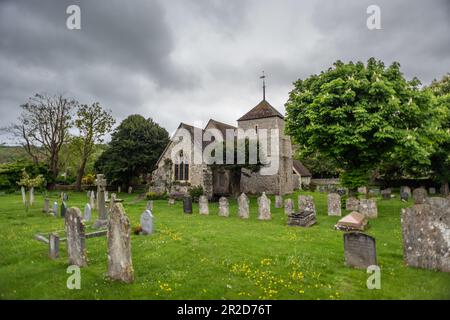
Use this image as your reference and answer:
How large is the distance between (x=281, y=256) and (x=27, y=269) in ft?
21.8

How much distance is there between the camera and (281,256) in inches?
316

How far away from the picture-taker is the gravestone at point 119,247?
20.2ft

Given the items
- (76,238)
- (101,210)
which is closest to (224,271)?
(76,238)

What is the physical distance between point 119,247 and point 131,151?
3108 cm

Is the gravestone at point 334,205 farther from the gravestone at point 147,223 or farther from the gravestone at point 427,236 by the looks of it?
the gravestone at point 147,223

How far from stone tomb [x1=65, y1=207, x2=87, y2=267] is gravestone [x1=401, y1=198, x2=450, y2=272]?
8292mm

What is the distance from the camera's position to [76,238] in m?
7.27

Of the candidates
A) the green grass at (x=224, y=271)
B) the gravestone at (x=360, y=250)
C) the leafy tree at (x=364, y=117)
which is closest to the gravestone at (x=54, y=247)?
the green grass at (x=224, y=271)

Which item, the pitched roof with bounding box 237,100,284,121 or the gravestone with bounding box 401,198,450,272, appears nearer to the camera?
the gravestone with bounding box 401,198,450,272

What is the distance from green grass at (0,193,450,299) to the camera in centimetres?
553

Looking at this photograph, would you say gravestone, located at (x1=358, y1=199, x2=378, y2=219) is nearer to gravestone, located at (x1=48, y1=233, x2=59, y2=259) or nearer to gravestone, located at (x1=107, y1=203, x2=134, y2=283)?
gravestone, located at (x1=107, y1=203, x2=134, y2=283)

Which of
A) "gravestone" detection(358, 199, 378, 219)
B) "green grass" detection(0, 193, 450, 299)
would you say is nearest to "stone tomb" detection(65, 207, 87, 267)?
"green grass" detection(0, 193, 450, 299)

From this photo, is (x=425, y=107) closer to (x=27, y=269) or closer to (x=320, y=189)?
(x=27, y=269)

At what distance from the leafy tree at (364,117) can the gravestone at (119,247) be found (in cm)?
1230
